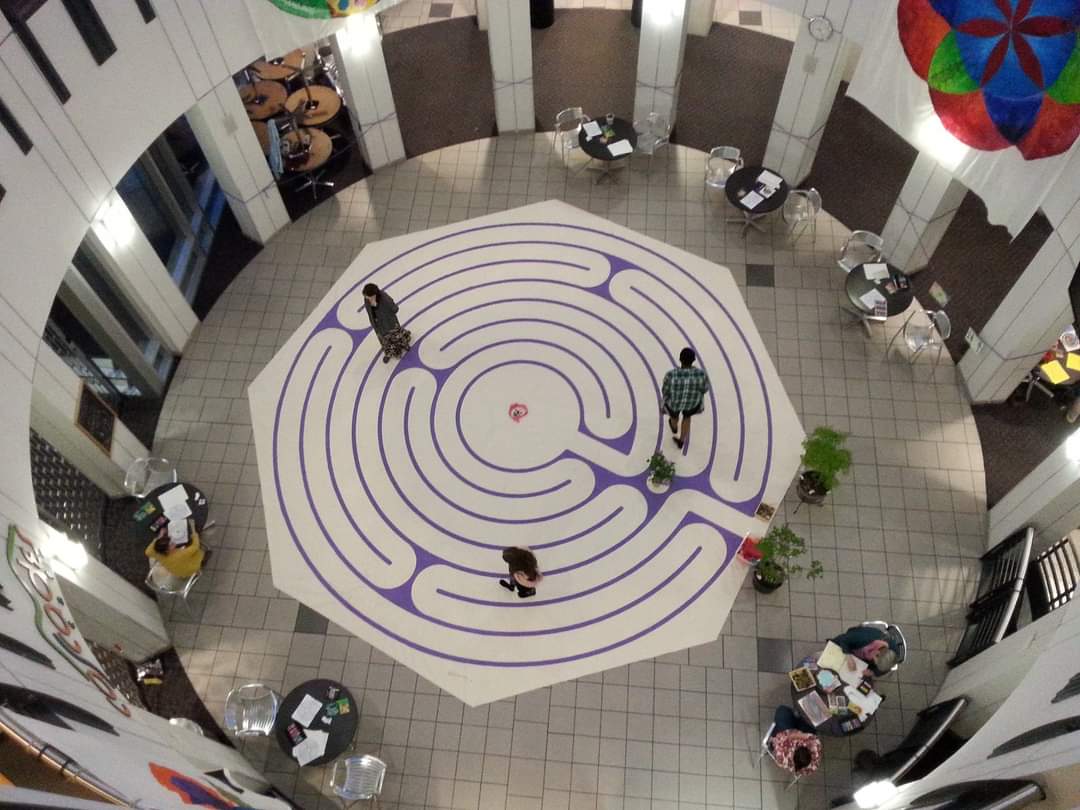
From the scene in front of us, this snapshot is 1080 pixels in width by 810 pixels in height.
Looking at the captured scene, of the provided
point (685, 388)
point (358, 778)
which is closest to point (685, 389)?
point (685, 388)

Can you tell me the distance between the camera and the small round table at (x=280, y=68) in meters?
18.2

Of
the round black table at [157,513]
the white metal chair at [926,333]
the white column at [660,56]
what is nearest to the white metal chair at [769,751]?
the white metal chair at [926,333]

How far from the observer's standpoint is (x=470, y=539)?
1339 cm

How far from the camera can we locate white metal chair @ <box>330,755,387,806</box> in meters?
11.0

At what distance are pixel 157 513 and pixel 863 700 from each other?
1022 cm

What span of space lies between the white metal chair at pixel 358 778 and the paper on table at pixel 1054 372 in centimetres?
1161

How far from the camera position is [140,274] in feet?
44.9

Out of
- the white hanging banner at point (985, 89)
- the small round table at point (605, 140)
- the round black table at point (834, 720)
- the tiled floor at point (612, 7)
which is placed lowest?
the round black table at point (834, 720)

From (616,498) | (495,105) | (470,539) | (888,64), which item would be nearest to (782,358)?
(616,498)

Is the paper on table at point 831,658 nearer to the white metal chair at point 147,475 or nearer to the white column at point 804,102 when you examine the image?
the white column at point 804,102

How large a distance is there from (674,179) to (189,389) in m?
9.92

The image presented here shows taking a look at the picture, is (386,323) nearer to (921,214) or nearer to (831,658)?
(831,658)

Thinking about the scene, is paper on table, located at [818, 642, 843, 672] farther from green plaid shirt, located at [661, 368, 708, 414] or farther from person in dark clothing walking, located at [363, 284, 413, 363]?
person in dark clothing walking, located at [363, 284, 413, 363]

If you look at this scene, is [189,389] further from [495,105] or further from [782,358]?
[782,358]
